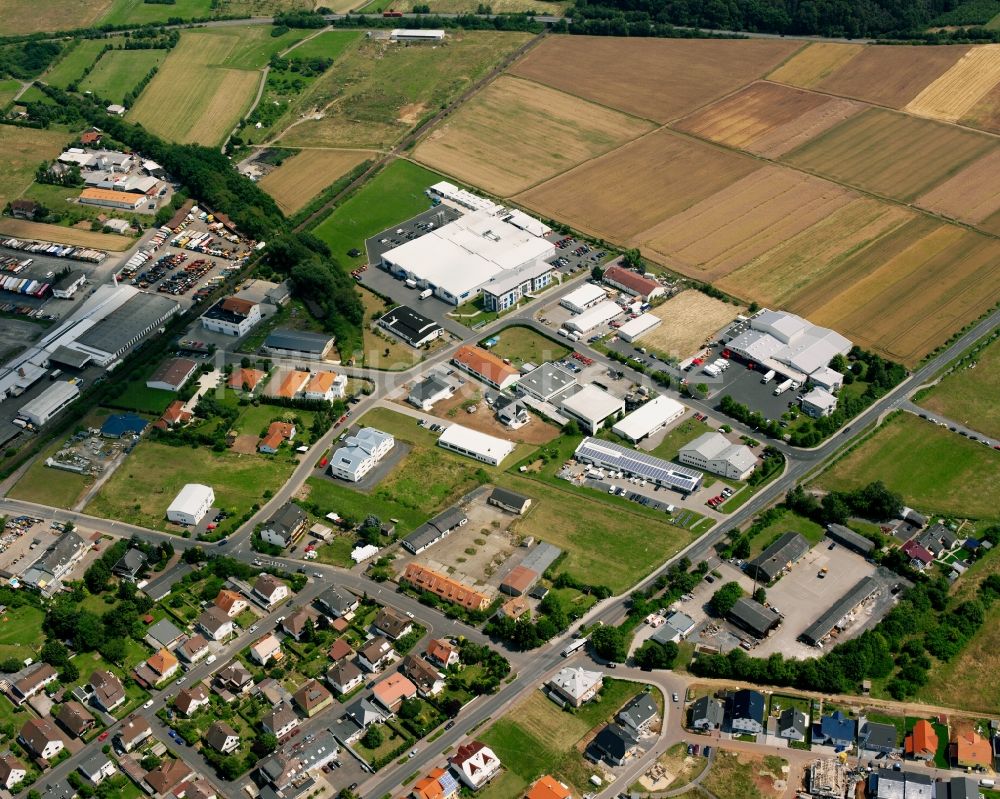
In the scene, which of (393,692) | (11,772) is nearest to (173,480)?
(11,772)

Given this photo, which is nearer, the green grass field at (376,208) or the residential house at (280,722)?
the residential house at (280,722)

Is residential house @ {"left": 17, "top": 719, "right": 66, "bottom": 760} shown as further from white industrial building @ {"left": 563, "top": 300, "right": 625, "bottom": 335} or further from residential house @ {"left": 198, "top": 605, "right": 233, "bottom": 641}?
white industrial building @ {"left": 563, "top": 300, "right": 625, "bottom": 335}

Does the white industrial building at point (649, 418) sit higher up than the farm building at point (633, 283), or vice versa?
the farm building at point (633, 283)

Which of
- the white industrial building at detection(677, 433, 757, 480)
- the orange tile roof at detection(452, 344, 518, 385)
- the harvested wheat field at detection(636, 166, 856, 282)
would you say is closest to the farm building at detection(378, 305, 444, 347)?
the orange tile roof at detection(452, 344, 518, 385)

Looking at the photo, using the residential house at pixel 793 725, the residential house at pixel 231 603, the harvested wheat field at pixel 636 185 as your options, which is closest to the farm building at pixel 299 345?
the residential house at pixel 231 603

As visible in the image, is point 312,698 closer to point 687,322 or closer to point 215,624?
point 215,624

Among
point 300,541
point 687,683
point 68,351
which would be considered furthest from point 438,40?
point 687,683

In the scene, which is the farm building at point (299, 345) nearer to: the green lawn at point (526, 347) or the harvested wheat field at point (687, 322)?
the green lawn at point (526, 347)
